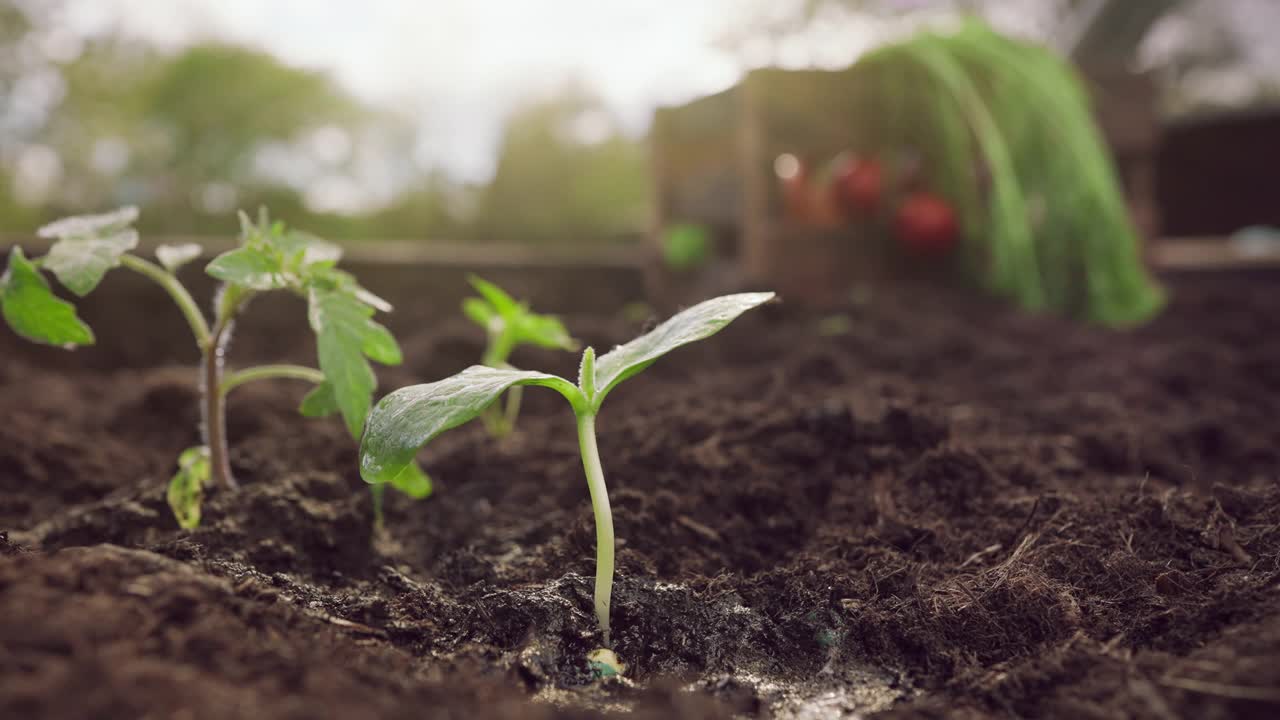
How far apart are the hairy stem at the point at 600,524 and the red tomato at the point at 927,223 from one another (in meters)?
2.62

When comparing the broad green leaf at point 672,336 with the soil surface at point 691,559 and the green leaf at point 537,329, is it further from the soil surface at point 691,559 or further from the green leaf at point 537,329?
the green leaf at point 537,329

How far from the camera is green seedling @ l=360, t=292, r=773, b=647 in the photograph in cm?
83

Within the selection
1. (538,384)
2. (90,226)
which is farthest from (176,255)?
(538,384)

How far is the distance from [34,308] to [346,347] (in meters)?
0.38

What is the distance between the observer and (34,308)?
1003mm

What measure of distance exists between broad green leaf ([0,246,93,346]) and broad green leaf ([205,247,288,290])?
0.60ft

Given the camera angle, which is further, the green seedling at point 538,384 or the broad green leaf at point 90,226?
the broad green leaf at point 90,226

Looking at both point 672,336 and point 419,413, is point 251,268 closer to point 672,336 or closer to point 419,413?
point 419,413

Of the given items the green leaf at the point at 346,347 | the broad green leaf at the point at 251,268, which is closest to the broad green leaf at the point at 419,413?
the green leaf at the point at 346,347

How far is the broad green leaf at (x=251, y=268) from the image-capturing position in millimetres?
978

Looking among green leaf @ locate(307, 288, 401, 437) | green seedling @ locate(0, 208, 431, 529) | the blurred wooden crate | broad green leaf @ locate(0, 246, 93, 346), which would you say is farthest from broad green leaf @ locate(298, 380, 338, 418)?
the blurred wooden crate

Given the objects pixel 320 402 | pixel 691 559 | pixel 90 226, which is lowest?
pixel 691 559

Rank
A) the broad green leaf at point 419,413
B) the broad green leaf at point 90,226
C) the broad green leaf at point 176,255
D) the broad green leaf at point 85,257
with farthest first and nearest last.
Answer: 1. the broad green leaf at point 176,255
2. the broad green leaf at point 90,226
3. the broad green leaf at point 85,257
4. the broad green leaf at point 419,413

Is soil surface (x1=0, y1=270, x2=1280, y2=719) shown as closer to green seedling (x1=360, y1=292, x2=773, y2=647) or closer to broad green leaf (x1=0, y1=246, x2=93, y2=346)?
green seedling (x1=360, y1=292, x2=773, y2=647)
